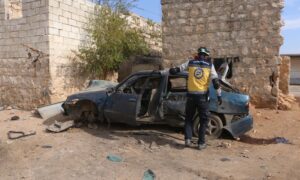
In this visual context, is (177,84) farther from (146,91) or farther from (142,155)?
(142,155)

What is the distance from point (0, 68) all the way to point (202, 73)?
23.8 feet

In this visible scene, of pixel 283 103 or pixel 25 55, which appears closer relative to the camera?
pixel 283 103

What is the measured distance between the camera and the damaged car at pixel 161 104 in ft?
22.5

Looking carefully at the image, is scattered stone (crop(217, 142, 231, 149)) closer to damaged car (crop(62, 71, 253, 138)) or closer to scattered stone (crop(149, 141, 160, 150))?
damaged car (crop(62, 71, 253, 138))

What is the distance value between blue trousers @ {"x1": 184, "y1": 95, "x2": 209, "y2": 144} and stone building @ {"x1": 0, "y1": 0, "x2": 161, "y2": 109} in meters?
4.86

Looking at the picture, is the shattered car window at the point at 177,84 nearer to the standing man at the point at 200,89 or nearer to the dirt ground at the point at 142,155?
the standing man at the point at 200,89

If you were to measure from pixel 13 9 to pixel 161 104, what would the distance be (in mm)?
6666

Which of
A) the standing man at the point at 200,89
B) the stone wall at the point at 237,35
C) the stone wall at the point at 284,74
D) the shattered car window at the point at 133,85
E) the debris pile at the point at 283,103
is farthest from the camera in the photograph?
the stone wall at the point at 284,74

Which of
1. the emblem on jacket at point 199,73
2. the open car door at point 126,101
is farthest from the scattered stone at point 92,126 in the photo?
the emblem on jacket at point 199,73

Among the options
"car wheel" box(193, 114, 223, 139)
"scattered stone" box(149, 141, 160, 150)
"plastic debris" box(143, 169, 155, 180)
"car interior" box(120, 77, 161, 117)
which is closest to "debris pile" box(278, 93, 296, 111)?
"car wheel" box(193, 114, 223, 139)

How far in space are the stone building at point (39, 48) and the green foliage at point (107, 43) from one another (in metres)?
0.35

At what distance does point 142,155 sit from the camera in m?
6.02

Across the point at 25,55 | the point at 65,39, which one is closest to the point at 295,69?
the point at 65,39

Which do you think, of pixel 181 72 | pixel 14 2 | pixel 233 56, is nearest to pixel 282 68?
pixel 233 56
